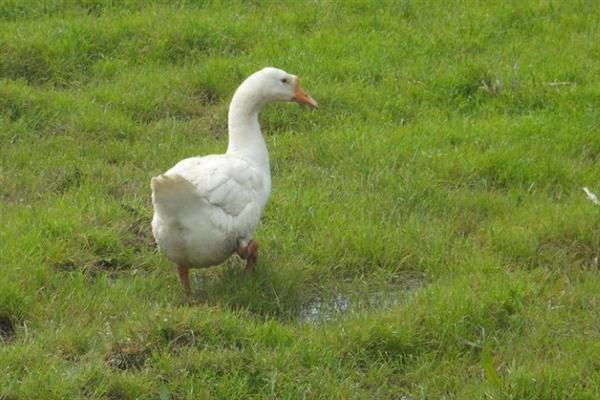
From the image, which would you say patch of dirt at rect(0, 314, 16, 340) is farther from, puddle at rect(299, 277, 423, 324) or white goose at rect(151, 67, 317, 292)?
puddle at rect(299, 277, 423, 324)

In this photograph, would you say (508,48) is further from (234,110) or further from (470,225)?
(234,110)

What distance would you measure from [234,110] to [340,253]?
1.03m

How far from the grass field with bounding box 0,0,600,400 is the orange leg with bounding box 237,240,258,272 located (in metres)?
0.14

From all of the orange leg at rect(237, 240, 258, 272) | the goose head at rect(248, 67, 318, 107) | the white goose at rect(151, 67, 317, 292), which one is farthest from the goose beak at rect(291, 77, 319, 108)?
the orange leg at rect(237, 240, 258, 272)

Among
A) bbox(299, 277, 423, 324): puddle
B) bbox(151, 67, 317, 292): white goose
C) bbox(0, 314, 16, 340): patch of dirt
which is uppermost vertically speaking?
bbox(151, 67, 317, 292): white goose

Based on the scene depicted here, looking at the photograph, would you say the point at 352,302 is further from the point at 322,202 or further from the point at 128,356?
the point at 128,356

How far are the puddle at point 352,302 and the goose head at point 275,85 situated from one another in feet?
4.09

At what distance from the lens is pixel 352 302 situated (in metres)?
6.72

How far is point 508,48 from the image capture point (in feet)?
33.3

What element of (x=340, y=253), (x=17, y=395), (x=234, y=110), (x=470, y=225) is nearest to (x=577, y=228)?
(x=470, y=225)

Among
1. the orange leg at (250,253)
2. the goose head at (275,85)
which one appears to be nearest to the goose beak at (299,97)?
the goose head at (275,85)

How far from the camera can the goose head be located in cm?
721

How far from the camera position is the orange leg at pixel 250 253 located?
6.60 metres

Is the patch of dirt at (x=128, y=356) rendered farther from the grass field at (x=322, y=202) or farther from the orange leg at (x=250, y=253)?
the orange leg at (x=250, y=253)
